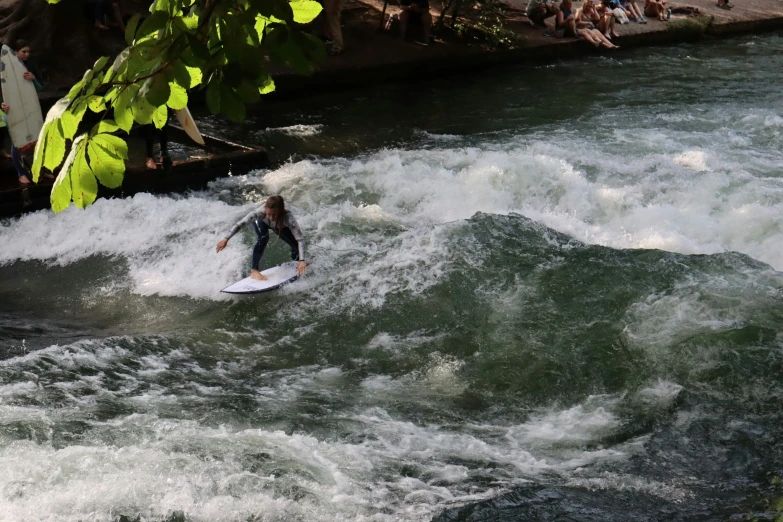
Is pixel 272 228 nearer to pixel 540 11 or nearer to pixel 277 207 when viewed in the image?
pixel 277 207

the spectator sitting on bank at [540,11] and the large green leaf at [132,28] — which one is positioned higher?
the large green leaf at [132,28]

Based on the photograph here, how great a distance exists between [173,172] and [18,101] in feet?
6.81

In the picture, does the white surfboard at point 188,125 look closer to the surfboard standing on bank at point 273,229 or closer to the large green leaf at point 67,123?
the surfboard standing on bank at point 273,229

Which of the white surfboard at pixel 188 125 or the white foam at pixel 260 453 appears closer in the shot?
the white foam at pixel 260 453

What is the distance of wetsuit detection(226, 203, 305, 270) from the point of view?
30.2ft

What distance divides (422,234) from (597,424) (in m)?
3.54

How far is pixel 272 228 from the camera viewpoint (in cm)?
927

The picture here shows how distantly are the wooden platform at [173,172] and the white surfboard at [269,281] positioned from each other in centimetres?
277

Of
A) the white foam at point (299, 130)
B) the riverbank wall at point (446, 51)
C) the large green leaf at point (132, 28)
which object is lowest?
the white foam at point (299, 130)

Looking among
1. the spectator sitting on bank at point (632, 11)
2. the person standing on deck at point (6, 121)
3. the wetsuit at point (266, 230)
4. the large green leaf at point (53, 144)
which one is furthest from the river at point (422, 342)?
the spectator sitting on bank at point (632, 11)

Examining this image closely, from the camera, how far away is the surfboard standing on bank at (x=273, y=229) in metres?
9.05

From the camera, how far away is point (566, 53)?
20.7 meters

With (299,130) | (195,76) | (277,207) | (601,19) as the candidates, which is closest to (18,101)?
(277,207)

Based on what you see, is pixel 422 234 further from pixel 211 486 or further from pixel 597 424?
pixel 211 486
